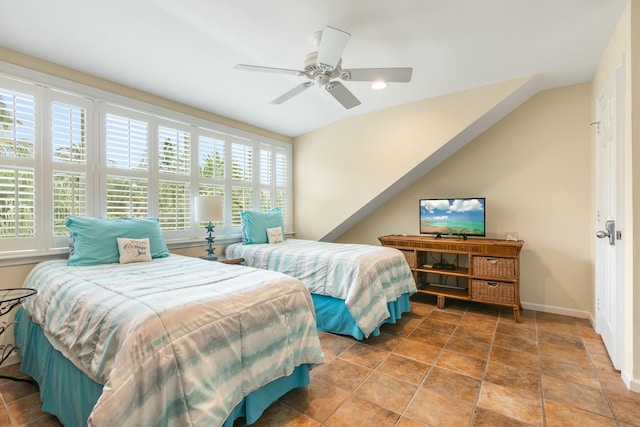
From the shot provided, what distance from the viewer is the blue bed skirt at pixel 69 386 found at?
1.37 metres

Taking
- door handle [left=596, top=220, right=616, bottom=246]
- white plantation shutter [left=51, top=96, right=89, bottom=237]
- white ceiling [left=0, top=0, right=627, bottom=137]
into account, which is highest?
white ceiling [left=0, top=0, right=627, bottom=137]

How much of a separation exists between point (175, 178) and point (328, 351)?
2556 mm

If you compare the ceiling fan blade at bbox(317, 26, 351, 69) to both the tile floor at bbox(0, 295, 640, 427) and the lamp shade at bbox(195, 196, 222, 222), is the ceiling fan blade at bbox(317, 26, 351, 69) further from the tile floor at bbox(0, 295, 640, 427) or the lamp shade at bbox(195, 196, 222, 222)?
the tile floor at bbox(0, 295, 640, 427)

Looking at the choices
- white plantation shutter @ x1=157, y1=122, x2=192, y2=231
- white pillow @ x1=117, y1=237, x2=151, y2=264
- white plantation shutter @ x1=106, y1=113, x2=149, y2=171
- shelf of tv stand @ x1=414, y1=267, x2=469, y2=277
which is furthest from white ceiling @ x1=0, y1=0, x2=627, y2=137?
shelf of tv stand @ x1=414, y1=267, x2=469, y2=277

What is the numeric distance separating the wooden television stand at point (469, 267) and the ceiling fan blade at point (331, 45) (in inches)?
95.5

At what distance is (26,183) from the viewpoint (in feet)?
7.84

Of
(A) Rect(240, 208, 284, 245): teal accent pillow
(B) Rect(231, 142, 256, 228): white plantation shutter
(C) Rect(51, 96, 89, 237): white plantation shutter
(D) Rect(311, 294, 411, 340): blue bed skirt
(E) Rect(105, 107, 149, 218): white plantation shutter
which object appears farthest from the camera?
(B) Rect(231, 142, 256, 228): white plantation shutter

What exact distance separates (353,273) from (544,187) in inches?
100

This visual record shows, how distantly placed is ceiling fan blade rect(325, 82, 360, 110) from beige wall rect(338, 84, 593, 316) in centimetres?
202

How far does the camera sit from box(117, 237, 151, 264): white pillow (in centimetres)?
245

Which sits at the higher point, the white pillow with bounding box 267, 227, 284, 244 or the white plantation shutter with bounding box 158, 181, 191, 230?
the white plantation shutter with bounding box 158, 181, 191, 230

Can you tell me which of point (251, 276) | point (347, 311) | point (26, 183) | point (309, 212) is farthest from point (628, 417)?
point (26, 183)

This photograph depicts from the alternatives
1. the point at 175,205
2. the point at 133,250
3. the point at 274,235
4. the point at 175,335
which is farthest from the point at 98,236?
the point at 274,235

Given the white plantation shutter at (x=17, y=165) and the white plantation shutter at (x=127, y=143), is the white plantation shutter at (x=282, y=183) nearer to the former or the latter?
the white plantation shutter at (x=127, y=143)
